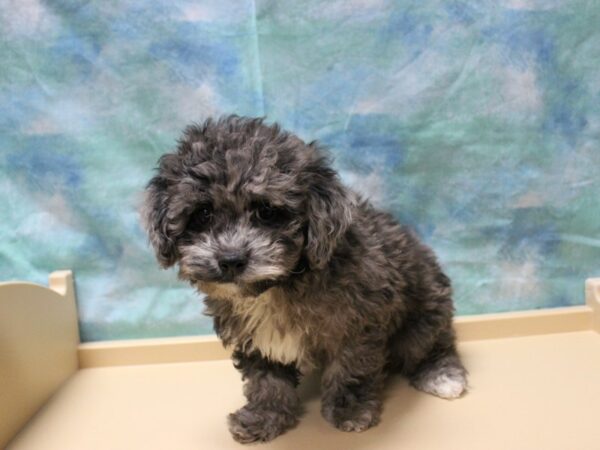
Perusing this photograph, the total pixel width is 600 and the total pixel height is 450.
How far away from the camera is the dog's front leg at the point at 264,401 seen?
209 centimetres

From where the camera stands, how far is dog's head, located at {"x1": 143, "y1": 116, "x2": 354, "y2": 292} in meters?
1.77

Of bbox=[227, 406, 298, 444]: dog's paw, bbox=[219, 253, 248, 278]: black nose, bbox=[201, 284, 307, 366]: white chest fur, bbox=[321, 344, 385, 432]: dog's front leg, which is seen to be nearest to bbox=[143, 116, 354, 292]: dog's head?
bbox=[219, 253, 248, 278]: black nose

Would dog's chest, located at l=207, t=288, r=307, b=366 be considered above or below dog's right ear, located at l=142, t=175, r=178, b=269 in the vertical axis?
below

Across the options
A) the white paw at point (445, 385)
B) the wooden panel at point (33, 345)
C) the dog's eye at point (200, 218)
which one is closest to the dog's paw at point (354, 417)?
the white paw at point (445, 385)

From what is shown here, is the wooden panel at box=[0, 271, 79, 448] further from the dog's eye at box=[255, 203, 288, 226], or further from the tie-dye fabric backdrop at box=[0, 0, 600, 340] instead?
the dog's eye at box=[255, 203, 288, 226]

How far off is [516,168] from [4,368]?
2.09 meters

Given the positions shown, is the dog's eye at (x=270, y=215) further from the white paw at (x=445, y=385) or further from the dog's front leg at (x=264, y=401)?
the white paw at (x=445, y=385)

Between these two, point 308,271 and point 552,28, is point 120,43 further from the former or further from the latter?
point 552,28

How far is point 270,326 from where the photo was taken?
80.6 inches

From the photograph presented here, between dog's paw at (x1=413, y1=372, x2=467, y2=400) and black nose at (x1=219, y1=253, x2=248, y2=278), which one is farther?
dog's paw at (x1=413, y1=372, x2=467, y2=400)

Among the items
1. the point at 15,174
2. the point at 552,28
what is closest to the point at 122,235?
the point at 15,174

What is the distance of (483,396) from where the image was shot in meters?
2.26

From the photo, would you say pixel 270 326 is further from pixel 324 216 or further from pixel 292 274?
pixel 324 216

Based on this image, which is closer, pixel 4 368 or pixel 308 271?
pixel 308 271
